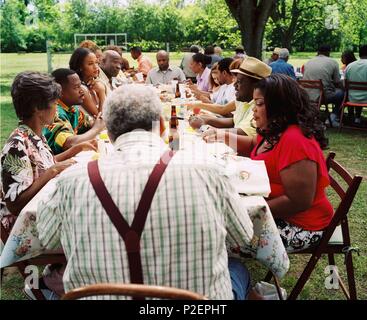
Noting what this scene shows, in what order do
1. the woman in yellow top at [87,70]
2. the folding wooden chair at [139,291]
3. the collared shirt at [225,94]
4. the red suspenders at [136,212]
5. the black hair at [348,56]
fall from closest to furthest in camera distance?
the folding wooden chair at [139,291], the red suspenders at [136,212], the woman in yellow top at [87,70], the collared shirt at [225,94], the black hair at [348,56]

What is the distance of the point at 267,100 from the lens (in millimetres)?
2602

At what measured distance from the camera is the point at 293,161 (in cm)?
235

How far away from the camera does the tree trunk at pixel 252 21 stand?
1048cm

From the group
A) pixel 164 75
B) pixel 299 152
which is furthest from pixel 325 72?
pixel 299 152

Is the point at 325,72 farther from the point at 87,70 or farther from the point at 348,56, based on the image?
the point at 87,70

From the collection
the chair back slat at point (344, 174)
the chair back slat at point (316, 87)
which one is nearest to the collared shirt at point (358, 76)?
the chair back slat at point (316, 87)

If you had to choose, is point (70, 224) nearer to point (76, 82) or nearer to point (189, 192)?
point (189, 192)

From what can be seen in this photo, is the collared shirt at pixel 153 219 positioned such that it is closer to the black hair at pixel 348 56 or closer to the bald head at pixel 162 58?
the bald head at pixel 162 58

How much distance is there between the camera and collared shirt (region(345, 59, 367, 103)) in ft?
25.7

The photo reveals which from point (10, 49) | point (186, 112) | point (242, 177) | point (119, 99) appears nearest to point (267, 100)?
point (242, 177)

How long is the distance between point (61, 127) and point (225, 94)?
2848 mm

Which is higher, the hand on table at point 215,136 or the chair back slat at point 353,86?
the chair back slat at point 353,86

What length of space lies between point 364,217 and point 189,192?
3.33m

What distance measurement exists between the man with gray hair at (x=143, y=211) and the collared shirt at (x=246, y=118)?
6.50ft
